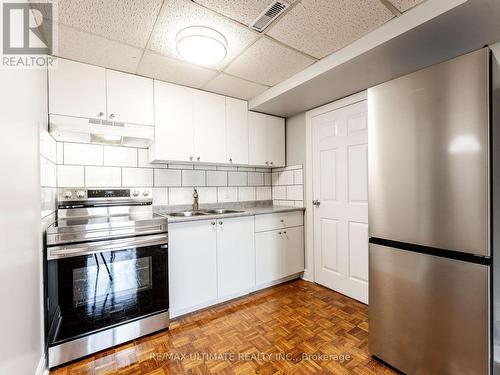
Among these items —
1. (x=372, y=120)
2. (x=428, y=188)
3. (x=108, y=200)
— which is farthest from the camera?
(x=108, y=200)

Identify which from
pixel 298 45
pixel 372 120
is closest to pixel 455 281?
pixel 372 120

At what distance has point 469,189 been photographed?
1.16 m

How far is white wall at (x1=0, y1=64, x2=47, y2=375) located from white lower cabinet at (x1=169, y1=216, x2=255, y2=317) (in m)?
0.90

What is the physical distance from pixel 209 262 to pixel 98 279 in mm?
902

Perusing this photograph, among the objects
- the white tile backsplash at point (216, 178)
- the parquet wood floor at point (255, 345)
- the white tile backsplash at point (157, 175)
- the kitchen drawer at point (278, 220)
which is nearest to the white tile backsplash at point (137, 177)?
the white tile backsplash at point (157, 175)

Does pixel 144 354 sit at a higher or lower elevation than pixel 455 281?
lower

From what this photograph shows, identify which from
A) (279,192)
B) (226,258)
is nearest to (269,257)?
(226,258)

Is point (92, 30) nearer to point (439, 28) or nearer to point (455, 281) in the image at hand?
point (439, 28)

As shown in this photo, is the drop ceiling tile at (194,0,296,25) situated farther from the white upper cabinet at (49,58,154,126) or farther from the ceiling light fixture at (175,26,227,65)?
the white upper cabinet at (49,58,154,126)

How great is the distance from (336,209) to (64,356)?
2.54 meters

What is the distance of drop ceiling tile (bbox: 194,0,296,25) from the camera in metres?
1.37

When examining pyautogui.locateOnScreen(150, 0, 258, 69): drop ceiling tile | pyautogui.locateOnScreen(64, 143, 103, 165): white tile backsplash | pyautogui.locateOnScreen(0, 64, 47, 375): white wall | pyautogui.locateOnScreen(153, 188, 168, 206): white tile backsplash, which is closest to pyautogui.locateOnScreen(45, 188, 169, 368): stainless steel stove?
pyautogui.locateOnScreen(0, 64, 47, 375): white wall

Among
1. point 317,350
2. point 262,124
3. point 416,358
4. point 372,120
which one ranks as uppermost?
point 262,124

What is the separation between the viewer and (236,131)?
9.18 feet
